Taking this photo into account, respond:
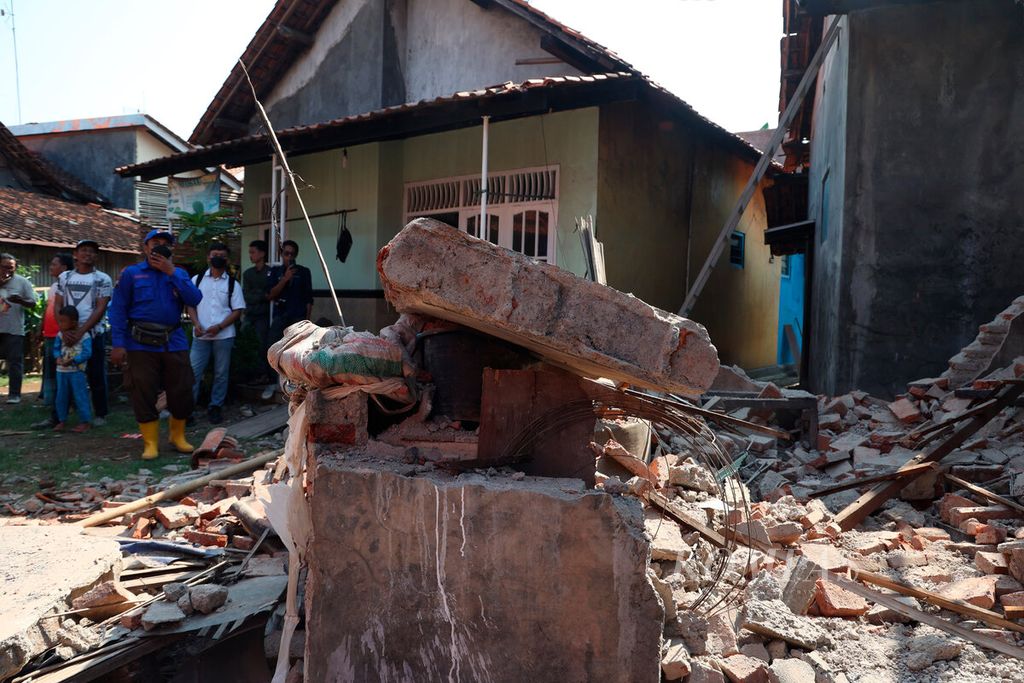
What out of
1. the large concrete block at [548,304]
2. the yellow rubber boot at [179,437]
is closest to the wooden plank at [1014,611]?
the large concrete block at [548,304]

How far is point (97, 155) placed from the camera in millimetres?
22734

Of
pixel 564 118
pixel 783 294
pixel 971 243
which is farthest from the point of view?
pixel 783 294

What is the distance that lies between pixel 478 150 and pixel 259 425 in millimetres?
4467

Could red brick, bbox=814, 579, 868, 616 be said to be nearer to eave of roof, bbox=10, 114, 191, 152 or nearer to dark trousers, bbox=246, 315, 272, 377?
dark trousers, bbox=246, 315, 272, 377

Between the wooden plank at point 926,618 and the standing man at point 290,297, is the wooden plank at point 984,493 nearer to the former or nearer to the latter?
the wooden plank at point 926,618

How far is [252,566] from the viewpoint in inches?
148

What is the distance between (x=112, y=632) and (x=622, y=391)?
7.70 feet

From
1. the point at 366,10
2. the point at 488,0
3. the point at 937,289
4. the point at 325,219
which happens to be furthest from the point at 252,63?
the point at 937,289

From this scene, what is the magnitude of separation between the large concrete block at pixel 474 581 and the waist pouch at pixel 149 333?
482cm

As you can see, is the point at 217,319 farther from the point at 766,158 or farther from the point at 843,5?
the point at 843,5

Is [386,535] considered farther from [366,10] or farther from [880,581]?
[366,10]

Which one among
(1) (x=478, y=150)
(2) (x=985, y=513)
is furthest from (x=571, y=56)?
(2) (x=985, y=513)

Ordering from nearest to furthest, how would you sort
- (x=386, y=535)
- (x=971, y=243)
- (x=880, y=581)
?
1. (x=386, y=535)
2. (x=880, y=581)
3. (x=971, y=243)

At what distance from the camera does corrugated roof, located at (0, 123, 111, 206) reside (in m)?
20.0
